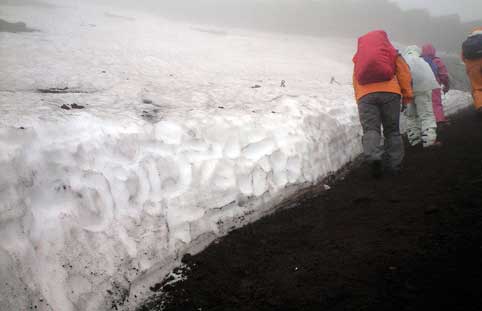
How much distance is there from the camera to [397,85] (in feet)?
14.2

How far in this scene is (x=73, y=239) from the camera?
2.53 meters

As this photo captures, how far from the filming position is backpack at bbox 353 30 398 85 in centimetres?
412

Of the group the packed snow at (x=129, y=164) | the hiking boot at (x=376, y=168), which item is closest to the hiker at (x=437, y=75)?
the packed snow at (x=129, y=164)

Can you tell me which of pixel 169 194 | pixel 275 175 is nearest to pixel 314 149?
pixel 275 175

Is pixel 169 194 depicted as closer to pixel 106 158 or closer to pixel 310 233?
pixel 106 158

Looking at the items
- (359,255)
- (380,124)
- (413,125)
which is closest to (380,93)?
(380,124)

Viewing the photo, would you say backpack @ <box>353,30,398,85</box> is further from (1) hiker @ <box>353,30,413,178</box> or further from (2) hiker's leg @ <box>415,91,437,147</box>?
(2) hiker's leg @ <box>415,91,437,147</box>

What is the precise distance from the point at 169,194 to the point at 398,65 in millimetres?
3883

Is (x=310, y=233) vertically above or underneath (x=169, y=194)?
underneath

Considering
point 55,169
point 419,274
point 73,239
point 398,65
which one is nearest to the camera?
point 419,274

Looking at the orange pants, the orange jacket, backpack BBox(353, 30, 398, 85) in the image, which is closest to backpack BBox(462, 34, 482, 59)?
the orange pants

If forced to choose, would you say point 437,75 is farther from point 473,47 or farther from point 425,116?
point 425,116

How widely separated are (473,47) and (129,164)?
778 cm

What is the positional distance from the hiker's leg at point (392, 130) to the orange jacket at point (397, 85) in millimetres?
106
